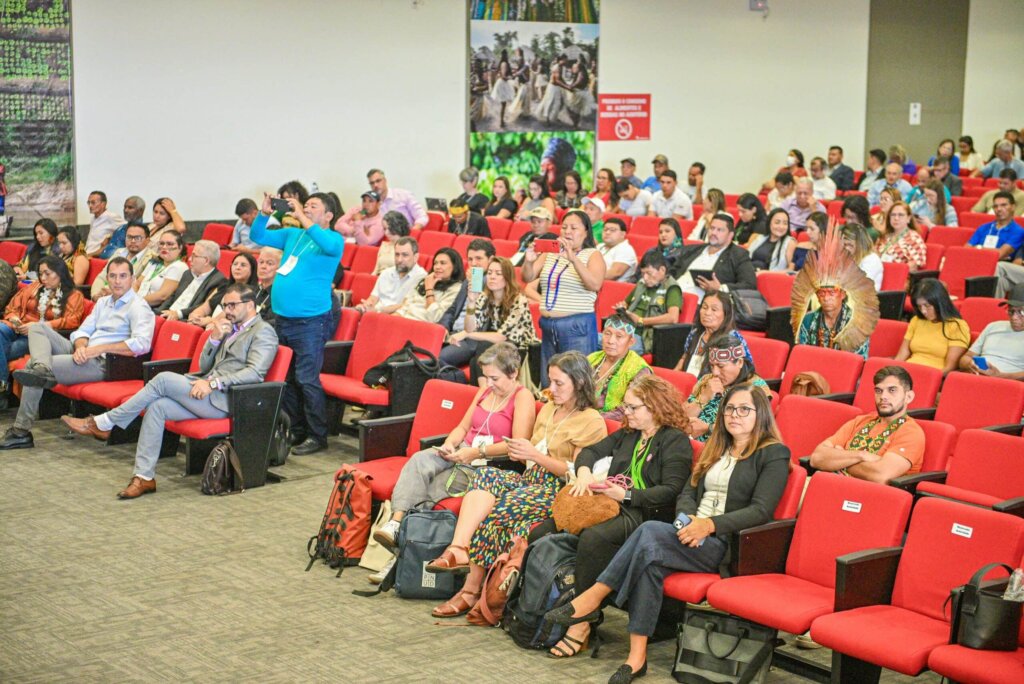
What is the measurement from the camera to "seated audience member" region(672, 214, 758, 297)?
8.54m

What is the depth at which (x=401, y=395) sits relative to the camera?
7070 mm

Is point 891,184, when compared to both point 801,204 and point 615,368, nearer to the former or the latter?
point 801,204

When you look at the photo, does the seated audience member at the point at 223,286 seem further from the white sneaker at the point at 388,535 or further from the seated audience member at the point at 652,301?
the white sneaker at the point at 388,535

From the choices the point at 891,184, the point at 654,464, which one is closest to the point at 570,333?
the point at 654,464

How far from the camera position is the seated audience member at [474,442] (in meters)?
5.41

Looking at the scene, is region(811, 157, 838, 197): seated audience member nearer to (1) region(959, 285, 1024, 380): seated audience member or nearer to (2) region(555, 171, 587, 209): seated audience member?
(2) region(555, 171, 587, 209): seated audience member

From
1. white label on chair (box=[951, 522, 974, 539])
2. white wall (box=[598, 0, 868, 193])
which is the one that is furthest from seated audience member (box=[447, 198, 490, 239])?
white label on chair (box=[951, 522, 974, 539])

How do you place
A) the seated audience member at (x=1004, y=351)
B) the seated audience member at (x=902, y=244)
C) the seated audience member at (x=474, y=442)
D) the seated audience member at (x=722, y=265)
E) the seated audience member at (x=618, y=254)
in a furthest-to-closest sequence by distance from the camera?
the seated audience member at (x=902, y=244), the seated audience member at (x=618, y=254), the seated audience member at (x=722, y=265), the seated audience member at (x=1004, y=351), the seated audience member at (x=474, y=442)

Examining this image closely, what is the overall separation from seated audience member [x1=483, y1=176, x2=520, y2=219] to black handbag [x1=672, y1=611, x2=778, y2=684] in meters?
8.76

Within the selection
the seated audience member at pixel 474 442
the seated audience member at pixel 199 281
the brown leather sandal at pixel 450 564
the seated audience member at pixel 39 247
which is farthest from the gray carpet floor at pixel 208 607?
the seated audience member at pixel 39 247

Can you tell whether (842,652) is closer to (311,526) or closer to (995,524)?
(995,524)

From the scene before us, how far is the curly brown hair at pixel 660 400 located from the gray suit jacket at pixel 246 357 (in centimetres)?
261

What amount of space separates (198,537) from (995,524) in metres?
3.69

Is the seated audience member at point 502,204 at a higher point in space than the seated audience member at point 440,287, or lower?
higher
